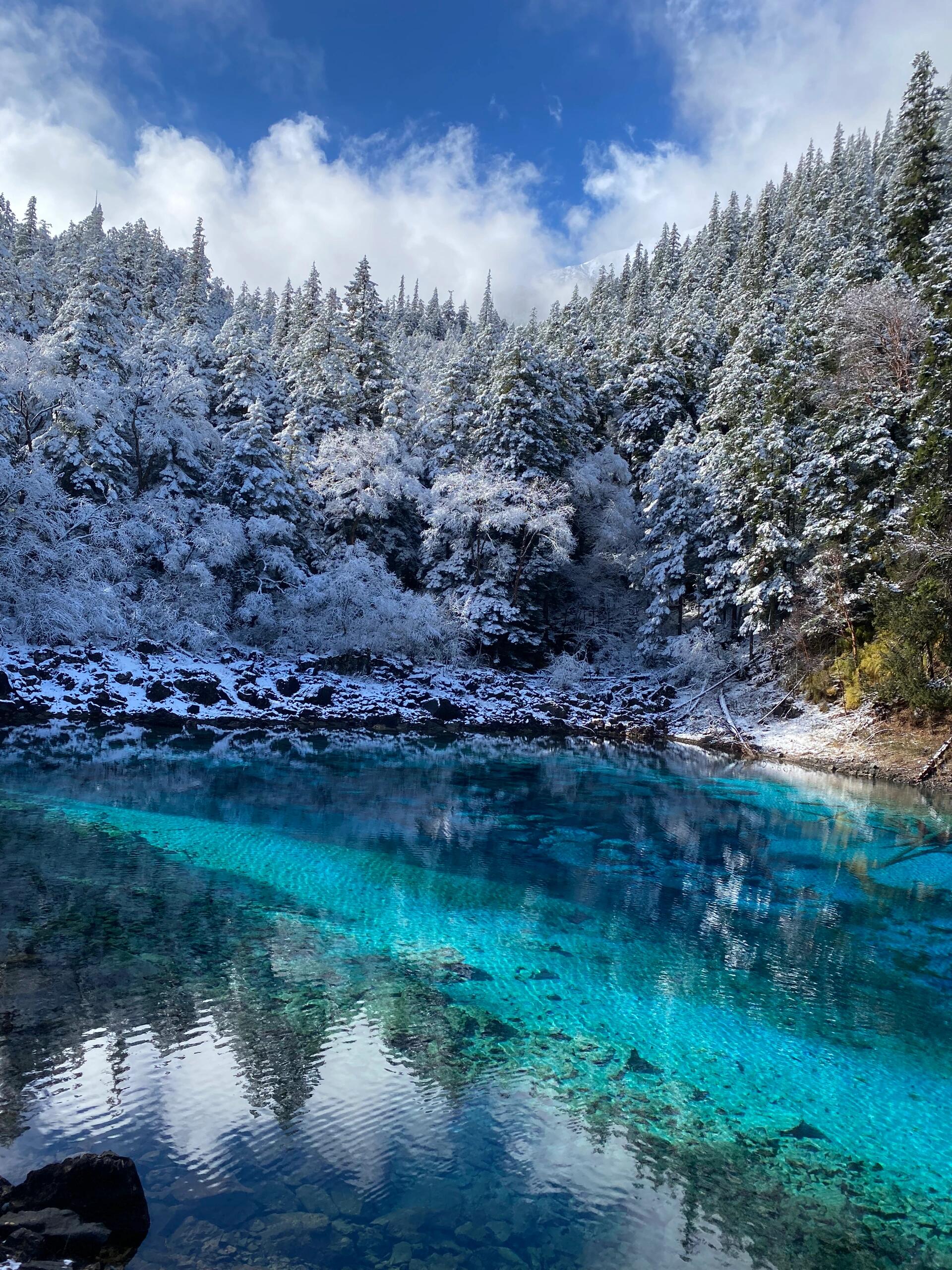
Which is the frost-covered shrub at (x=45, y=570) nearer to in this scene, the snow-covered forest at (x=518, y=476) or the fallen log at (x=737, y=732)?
the snow-covered forest at (x=518, y=476)

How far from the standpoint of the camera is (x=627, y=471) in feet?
120

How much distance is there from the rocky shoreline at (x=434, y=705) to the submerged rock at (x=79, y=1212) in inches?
730

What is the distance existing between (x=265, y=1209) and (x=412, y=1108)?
4.44 ft

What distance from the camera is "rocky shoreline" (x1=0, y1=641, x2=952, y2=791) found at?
2130cm

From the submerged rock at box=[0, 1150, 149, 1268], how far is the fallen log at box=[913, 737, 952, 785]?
20746mm

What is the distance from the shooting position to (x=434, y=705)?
2797 cm

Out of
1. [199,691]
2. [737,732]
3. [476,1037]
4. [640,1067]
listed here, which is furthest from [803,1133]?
[199,691]

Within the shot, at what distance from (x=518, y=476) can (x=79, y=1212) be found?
31.9 metres

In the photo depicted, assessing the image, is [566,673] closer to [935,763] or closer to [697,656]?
[697,656]

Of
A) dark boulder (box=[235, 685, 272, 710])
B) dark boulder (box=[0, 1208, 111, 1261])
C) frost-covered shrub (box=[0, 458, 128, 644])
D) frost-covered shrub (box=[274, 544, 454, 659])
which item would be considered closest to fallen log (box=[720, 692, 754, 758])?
frost-covered shrub (box=[274, 544, 454, 659])

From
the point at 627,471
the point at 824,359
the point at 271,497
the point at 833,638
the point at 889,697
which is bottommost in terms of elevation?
the point at 889,697

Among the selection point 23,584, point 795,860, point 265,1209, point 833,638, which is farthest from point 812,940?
point 23,584

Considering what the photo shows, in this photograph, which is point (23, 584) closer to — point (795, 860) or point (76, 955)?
point (76, 955)

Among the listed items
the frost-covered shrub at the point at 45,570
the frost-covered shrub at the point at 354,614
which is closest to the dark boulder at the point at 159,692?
the frost-covered shrub at the point at 45,570
